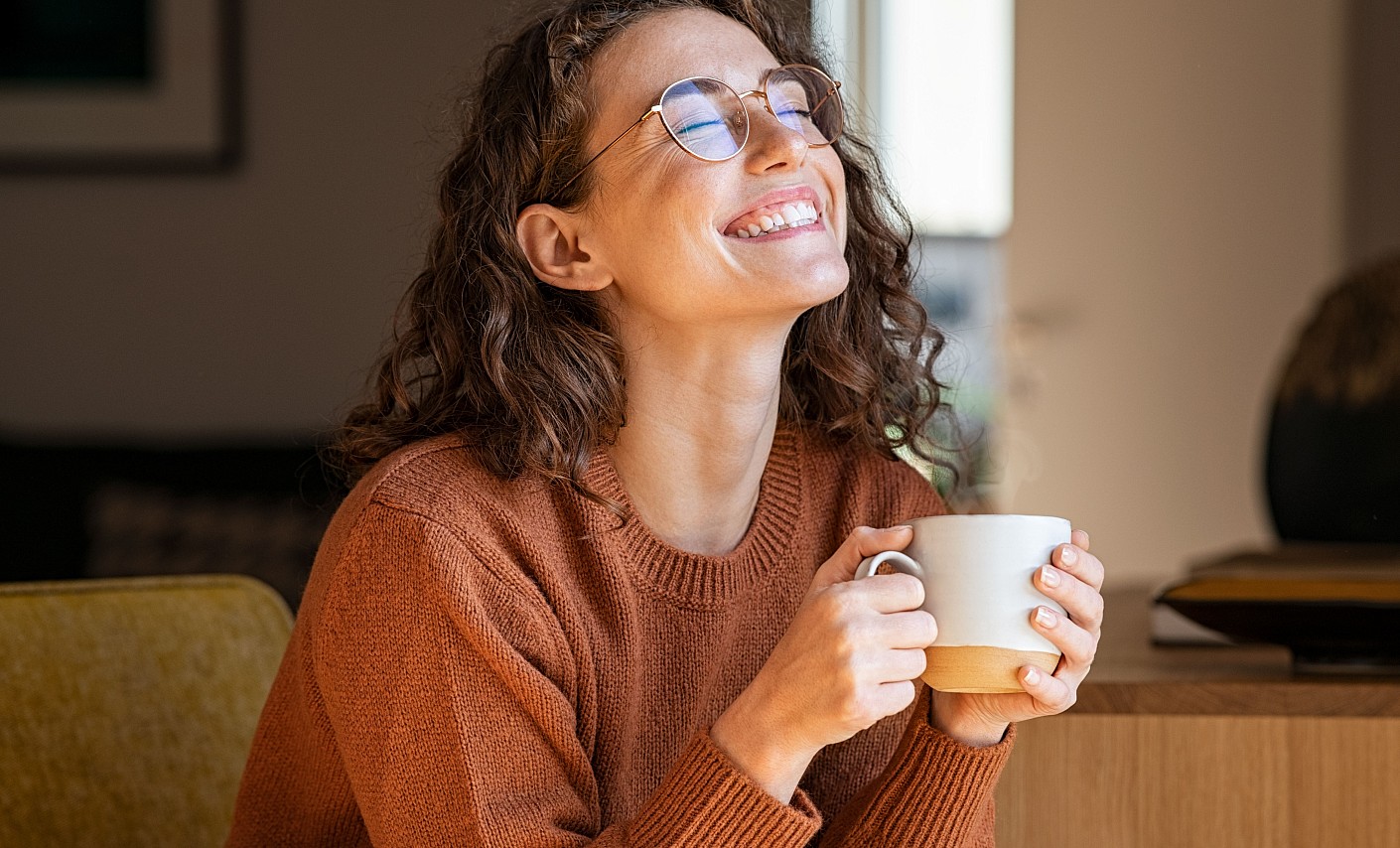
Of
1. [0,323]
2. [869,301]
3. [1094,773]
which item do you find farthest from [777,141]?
[0,323]

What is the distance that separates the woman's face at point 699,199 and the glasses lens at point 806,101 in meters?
0.02

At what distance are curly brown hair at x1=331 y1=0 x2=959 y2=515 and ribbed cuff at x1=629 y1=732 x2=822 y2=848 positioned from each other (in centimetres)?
26

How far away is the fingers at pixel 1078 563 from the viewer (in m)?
0.84

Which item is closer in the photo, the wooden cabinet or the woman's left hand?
the woman's left hand

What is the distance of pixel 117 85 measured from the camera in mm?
2678

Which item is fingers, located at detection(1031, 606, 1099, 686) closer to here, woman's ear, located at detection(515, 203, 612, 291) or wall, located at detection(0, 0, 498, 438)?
woman's ear, located at detection(515, 203, 612, 291)

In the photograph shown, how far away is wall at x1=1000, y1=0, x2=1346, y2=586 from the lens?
3.94 meters

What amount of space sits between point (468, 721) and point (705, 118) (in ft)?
1.55

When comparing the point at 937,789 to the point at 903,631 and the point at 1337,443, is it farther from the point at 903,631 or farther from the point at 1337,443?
the point at 1337,443

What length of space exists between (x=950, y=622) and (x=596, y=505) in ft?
1.11

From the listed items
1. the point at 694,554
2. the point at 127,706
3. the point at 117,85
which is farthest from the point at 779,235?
the point at 117,85

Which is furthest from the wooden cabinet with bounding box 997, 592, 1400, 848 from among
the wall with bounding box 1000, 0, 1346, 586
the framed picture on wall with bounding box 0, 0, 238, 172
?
the wall with bounding box 1000, 0, 1346, 586

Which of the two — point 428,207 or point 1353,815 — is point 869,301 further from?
point 1353,815

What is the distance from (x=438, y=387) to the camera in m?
1.19
